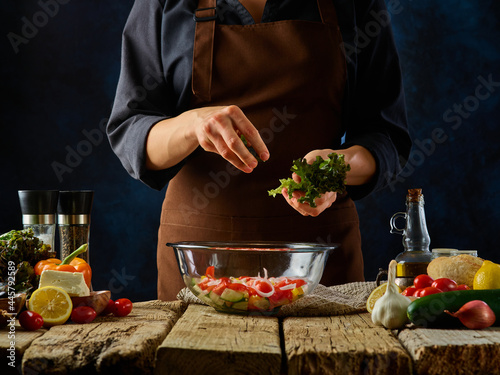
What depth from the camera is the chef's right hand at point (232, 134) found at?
51.4 inches

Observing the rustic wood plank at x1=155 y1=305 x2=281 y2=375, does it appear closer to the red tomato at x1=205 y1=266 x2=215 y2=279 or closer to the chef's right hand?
the red tomato at x1=205 y1=266 x2=215 y2=279

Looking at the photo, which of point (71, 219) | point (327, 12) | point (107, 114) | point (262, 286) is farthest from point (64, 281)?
point (107, 114)

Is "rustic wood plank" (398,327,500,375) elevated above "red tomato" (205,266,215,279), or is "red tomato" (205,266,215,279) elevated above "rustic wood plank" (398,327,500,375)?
"red tomato" (205,266,215,279)

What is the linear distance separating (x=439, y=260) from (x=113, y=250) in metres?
2.44

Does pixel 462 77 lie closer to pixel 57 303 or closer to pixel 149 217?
pixel 149 217

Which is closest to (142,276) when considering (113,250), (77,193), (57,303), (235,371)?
(113,250)

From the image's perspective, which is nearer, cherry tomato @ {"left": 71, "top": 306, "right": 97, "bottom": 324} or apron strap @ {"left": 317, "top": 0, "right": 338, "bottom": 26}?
Result: cherry tomato @ {"left": 71, "top": 306, "right": 97, "bottom": 324}

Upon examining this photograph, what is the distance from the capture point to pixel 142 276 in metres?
3.55

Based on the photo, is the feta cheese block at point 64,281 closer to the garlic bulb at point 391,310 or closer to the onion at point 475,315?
the garlic bulb at point 391,310

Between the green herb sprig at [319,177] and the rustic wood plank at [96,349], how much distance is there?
1.60 ft

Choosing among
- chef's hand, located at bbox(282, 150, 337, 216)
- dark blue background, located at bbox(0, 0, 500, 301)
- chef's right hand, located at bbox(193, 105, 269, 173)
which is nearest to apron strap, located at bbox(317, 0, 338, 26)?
chef's hand, located at bbox(282, 150, 337, 216)

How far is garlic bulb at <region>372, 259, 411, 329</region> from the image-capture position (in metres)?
1.10

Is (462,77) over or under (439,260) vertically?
over

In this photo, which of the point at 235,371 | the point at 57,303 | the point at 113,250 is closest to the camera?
the point at 235,371
